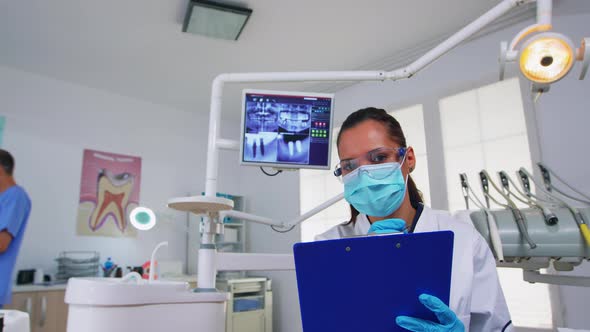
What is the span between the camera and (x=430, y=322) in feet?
2.53

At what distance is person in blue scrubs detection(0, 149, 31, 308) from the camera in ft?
7.39

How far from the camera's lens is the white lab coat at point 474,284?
1042mm

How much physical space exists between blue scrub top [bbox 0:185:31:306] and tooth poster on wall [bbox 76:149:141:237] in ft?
4.92

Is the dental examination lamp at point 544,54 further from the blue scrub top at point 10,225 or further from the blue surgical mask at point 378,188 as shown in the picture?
the blue scrub top at point 10,225

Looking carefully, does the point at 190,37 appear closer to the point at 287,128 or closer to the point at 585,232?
the point at 287,128

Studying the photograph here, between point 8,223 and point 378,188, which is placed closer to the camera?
point 378,188

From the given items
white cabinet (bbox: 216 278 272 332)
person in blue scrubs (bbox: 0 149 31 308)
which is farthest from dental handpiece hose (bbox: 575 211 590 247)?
white cabinet (bbox: 216 278 272 332)

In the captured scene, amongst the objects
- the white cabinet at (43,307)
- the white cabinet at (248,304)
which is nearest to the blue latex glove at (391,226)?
the white cabinet at (43,307)

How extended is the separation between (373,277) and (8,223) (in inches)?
93.0

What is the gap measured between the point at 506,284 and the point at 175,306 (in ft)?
8.29

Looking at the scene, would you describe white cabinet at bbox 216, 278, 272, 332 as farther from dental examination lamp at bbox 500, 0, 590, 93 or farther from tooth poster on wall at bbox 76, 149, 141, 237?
dental examination lamp at bbox 500, 0, 590, 93

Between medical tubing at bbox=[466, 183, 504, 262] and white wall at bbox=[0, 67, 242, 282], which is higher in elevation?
white wall at bbox=[0, 67, 242, 282]

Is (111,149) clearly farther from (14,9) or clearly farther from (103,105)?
(14,9)

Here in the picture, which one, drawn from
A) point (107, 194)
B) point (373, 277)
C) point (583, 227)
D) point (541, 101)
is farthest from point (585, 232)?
point (107, 194)
